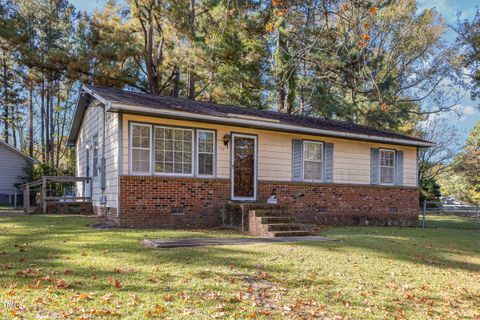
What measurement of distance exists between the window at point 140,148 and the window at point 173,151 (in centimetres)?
24

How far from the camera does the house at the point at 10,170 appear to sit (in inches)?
917

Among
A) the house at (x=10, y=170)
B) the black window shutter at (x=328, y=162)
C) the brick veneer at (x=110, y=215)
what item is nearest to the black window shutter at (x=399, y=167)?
the black window shutter at (x=328, y=162)

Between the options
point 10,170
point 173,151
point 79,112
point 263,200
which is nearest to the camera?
point 173,151

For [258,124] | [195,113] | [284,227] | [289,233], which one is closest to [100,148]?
[195,113]

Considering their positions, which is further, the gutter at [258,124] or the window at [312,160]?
Result: the window at [312,160]

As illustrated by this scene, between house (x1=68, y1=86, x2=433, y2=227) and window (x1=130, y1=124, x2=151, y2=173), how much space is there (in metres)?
0.03

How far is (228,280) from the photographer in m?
5.32

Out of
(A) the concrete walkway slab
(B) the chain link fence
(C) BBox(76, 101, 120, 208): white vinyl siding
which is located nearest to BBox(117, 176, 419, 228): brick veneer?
(C) BBox(76, 101, 120, 208): white vinyl siding

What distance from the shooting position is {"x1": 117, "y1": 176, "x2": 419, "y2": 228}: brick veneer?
33.7ft

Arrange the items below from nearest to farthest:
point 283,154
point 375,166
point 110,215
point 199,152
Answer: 1. point 110,215
2. point 199,152
3. point 283,154
4. point 375,166

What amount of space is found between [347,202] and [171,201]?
636cm

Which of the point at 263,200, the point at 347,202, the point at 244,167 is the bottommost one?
the point at 347,202

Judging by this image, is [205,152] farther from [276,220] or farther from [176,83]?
[176,83]

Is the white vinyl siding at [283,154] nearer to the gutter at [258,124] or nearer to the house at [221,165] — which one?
the house at [221,165]
